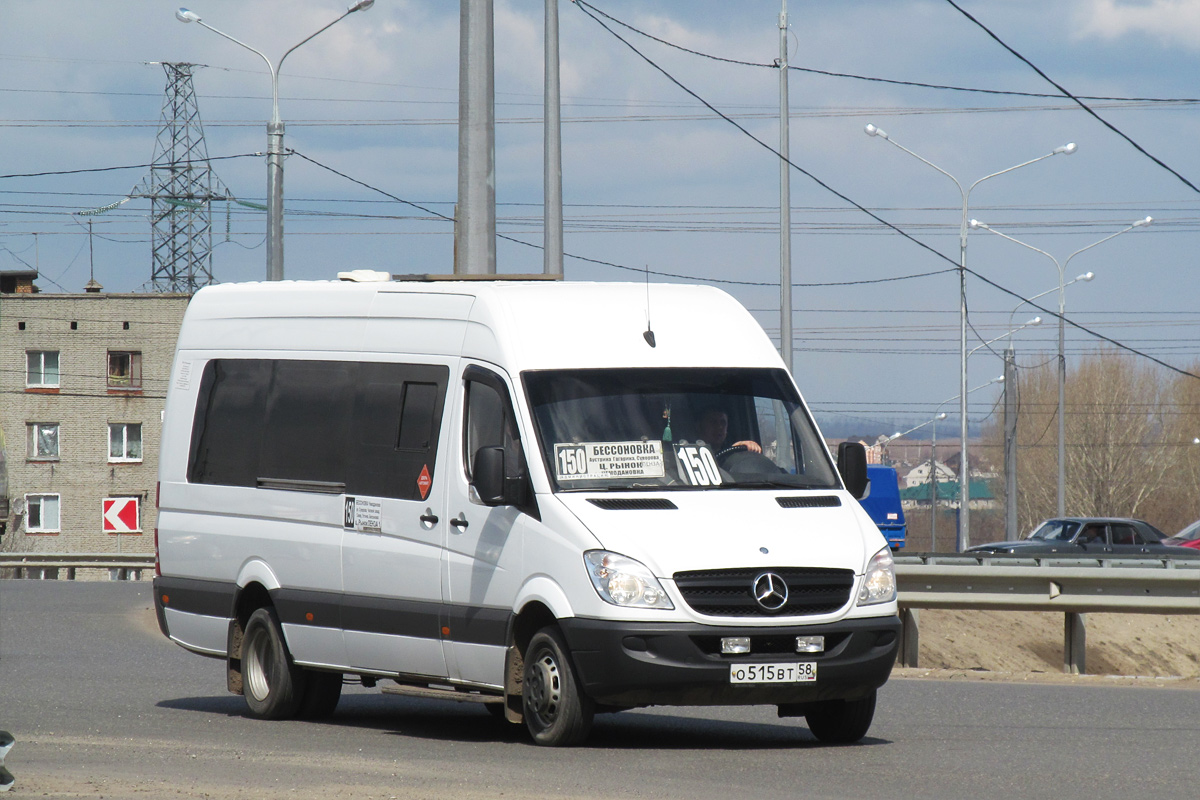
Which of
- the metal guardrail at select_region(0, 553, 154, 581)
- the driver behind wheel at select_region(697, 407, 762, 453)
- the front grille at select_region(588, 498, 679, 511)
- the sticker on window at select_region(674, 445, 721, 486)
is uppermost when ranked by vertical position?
the driver behind wheel at select_region(697, 407, 762, 453)

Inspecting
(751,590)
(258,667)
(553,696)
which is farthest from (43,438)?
(751,590)

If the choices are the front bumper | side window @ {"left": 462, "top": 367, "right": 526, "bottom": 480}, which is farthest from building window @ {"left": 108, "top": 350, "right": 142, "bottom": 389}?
the front bumper

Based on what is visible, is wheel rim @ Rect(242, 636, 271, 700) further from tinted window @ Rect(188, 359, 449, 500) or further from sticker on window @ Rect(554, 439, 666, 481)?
sticker on window @ Rect(554, 439, 666, 481)

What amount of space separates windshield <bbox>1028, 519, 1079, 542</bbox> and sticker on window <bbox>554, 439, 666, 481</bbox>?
28333mm

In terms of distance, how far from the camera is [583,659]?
899cm

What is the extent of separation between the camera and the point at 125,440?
6650 centimetres

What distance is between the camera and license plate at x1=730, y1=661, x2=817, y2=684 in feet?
29.3

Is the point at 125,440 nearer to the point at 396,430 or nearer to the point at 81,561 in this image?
the point at 81,561

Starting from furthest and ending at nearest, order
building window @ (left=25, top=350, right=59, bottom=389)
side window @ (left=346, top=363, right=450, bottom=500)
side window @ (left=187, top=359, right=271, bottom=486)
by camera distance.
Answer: building window @ (left=25, top=350, right=59, bottom=389) → side window @ (left=187, top=359, right=271, bottom=486) → side window @ (left=346, top=363, right=450, bottom=500)

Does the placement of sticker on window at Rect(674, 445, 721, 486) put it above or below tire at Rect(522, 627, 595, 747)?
above

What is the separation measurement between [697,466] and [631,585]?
1007 mm

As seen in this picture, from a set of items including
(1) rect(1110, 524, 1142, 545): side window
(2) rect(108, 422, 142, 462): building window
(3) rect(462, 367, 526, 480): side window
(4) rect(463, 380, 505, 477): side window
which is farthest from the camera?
(2) rect(108, 422, 142, 462): building window

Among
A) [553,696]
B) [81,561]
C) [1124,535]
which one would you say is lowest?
[81,561]

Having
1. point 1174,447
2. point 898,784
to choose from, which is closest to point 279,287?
point 898,784
